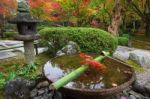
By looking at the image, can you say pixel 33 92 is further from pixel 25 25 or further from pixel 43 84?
pixel 25 25

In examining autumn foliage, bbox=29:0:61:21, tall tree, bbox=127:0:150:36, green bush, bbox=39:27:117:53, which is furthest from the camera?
tall tree, bbox=127:0:150:36

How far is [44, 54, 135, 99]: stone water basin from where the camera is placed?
4695mm

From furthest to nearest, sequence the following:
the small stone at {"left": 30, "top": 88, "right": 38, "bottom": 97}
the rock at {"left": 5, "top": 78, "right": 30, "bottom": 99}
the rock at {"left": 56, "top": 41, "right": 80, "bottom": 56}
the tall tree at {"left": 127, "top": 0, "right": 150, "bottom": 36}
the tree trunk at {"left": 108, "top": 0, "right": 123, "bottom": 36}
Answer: the tall tree at {"left": 127, "top": 0, "right": 150, "bottom": 36} → the tree trunk at {"left": 108, "top": 0, "right": 123, "bottom": 36} → the rock at {"left": 56, "top": 41, "right": 80, "bottom": 56} → the small stone at {"left": 30, "top": 88, "right": 38, "bottom": 97} → the rock at {"left": 5, "top": 78, "right": 30, "bottom": 99}

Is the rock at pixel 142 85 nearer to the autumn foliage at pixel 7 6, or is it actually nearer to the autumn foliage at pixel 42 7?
the autumn foliage at pixel 7 6

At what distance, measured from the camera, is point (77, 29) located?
29.9 feet

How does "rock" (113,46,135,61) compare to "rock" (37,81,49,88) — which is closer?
"rock" (37,81,49,88)

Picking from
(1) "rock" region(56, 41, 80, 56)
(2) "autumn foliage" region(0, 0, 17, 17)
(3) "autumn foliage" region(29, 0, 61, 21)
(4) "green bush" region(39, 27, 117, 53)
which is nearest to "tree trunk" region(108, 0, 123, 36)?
(4) "green bush" region(39, 27, 117, 53)

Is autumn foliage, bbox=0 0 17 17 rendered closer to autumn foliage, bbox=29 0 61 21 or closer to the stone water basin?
autumn foliage, bbox=29 0 61 21

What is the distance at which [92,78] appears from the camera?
523 cm

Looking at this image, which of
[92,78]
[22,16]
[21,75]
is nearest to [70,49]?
[22,16]

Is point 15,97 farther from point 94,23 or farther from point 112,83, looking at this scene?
point 94,23

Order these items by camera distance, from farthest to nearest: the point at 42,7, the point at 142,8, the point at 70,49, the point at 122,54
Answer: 1. the point at 142,8
2. the point at 42,7
3. the point at 122,54
4. the point at 70,49

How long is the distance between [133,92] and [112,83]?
7.56ft

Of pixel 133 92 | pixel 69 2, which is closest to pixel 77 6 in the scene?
pixel 69 2
